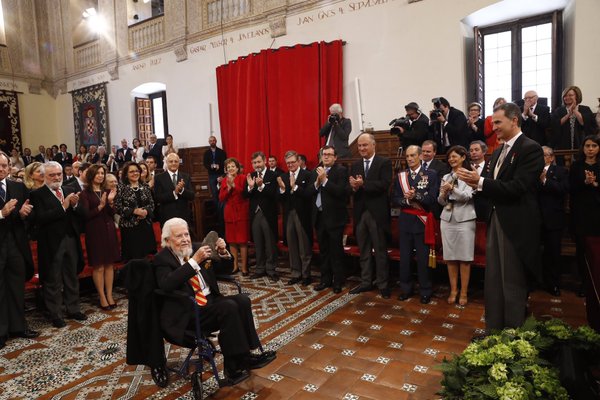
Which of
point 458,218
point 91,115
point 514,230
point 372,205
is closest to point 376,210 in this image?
point 372,205

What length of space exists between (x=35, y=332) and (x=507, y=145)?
4.28 m

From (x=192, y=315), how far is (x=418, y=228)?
8.46 feet

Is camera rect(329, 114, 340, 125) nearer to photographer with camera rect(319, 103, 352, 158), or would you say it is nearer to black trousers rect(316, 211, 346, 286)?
photographer with camera rect(319, 103, 352, 158)

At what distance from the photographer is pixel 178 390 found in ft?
9.50

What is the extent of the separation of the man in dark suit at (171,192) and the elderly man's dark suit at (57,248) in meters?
1.06

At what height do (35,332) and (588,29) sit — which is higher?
(588,29)

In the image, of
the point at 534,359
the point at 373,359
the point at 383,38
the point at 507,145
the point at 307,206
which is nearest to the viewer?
the point at 534,359

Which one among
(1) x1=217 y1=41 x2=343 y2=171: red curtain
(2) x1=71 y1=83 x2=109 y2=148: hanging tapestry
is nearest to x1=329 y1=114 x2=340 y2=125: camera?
(1) x1=217 y1=41 x2=343 y2=171: red curtain

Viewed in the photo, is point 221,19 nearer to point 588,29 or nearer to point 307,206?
point 307,206

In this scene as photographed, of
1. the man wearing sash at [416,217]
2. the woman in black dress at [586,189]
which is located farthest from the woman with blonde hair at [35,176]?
the woman in black dress at [586,189]

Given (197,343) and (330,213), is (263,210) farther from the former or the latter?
(197,343)

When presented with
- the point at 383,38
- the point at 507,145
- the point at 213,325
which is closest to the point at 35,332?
the point at 213,325

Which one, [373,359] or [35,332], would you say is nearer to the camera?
[373,359]

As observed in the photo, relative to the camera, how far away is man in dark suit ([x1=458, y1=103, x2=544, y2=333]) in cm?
280
